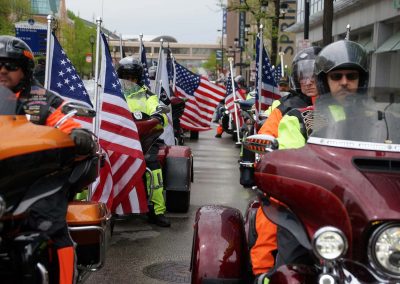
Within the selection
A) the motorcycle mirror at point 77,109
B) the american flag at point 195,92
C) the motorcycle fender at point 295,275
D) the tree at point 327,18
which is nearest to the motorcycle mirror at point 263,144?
the motorcycle fender at point 295,275

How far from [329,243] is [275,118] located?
180 cm

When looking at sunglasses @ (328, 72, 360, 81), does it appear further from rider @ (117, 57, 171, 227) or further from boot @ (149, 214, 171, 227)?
boot @ (149, 214, 171, 227)

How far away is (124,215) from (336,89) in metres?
4.25

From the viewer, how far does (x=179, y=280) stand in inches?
223

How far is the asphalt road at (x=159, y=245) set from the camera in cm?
581

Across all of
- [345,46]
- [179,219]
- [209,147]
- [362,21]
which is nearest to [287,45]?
[362,21]

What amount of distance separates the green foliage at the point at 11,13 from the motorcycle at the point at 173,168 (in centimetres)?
4603

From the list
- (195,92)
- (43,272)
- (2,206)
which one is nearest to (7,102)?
(2,206)

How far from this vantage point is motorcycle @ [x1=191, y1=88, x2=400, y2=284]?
261 centimetres

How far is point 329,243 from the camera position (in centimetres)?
259

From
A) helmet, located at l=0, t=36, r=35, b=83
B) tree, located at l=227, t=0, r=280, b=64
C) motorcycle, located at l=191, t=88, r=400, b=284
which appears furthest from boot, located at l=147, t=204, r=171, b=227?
tree, located at l=227, t=0, r=280, b=64

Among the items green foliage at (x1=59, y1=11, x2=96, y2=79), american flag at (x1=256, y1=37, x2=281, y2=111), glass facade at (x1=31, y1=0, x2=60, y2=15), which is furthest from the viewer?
glass facade at (x1=31, y1=0, x2=60, y2=15)

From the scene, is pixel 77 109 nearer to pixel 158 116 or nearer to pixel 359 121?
pixel 359 121

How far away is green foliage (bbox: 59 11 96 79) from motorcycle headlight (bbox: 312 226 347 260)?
66.2 meters
